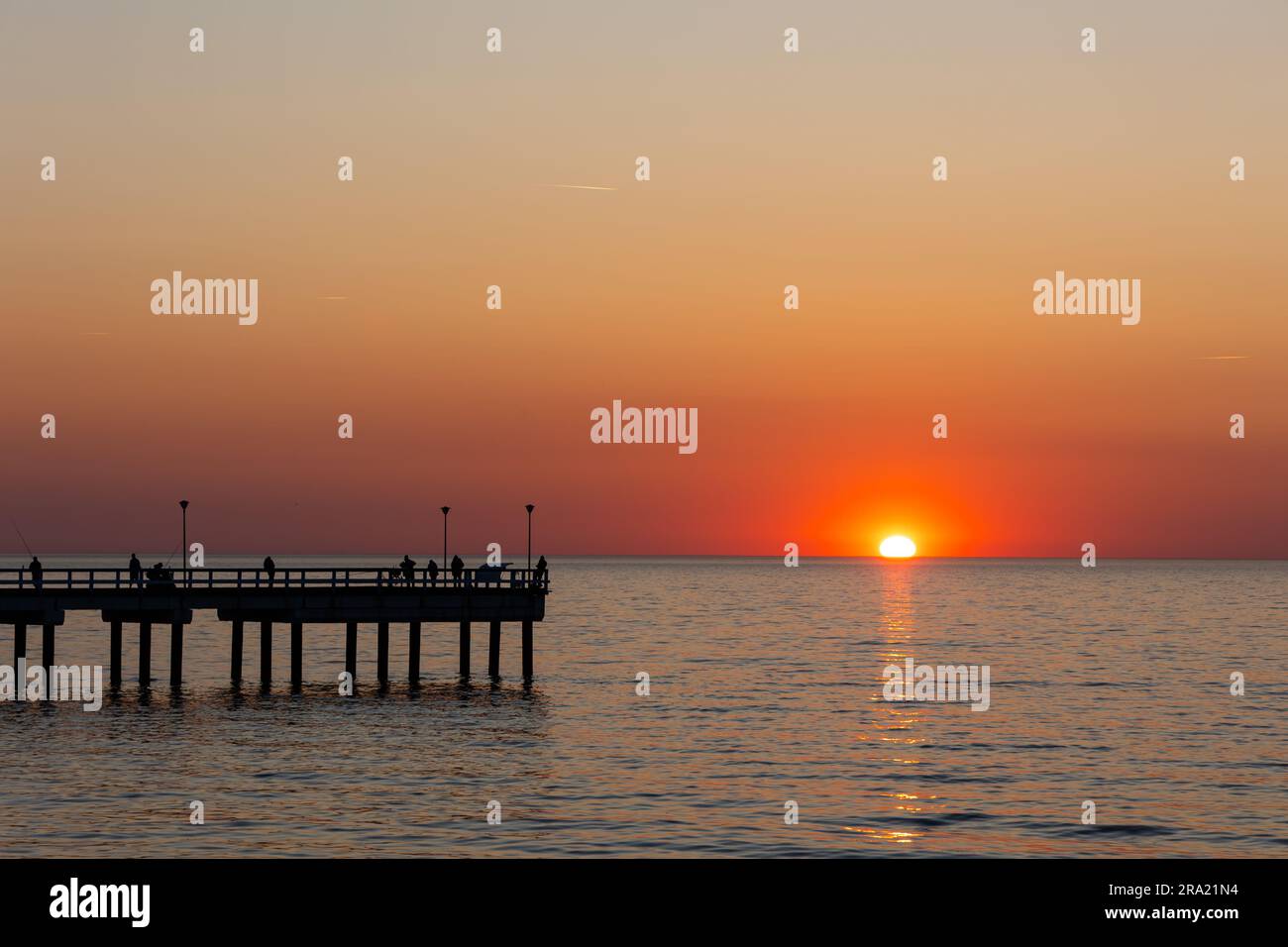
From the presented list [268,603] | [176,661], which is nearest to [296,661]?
[268,603]

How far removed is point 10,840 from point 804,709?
36753mm

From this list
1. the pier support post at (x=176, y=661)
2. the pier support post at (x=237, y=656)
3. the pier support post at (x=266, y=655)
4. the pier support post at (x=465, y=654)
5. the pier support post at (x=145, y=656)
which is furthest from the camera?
the pier support post at (x=465, y=654)

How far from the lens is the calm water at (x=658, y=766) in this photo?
109 ft

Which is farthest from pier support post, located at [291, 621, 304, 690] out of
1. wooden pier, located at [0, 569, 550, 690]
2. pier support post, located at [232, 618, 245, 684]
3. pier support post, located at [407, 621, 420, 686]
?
pier support post, located at [407, 621, 420, 686]

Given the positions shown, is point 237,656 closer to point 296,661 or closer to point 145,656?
point 296,661

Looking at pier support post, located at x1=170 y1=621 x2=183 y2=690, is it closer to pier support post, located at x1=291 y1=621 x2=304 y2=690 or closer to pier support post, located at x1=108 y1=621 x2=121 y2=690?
pier support post, located at x1=108 y1=621 x2=121 y2=690

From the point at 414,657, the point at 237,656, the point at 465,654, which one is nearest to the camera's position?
the point at 237,656

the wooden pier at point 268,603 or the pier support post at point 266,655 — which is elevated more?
the wooden pier at point 268,603

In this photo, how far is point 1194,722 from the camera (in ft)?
193

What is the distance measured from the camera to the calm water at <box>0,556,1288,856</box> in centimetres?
3334

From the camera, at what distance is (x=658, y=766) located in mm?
44344

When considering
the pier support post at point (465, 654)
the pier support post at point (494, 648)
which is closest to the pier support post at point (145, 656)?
the pier support post at point (465, 654)

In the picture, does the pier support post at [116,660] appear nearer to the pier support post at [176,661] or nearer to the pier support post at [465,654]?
the pier support post at [176,661]
